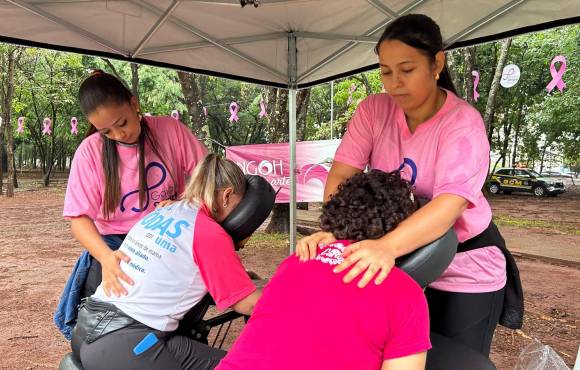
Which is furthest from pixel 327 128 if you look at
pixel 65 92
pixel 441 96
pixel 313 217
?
pixel 441 96

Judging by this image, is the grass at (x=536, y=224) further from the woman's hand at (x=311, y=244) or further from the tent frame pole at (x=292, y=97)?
the woman's hand at (x=311, y=244)

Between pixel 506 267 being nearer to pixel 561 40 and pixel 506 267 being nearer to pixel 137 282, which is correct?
pixel 137 282

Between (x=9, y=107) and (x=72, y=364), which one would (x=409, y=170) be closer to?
(x=72, y=364)

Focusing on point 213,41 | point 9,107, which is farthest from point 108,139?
point 9,107

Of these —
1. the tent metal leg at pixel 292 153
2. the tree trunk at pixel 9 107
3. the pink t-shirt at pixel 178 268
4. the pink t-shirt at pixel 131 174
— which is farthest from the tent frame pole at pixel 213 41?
the tree trunk at pixel 9 107

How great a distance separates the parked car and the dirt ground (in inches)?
200

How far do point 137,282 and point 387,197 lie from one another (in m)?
0.83

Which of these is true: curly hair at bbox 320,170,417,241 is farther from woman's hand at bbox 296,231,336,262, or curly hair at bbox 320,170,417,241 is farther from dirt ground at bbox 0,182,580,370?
dirt ground at bbox 0,182,580,370

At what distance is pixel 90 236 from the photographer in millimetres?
1815

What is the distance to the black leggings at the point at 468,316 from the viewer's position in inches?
53.6

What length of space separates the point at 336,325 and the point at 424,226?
31cm

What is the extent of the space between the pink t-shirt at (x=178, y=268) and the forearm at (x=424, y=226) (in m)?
0.56

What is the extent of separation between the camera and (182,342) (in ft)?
4.94

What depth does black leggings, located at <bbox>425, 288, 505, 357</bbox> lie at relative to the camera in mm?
1360
